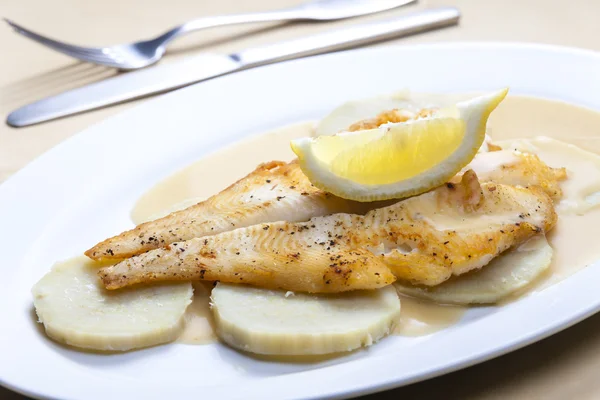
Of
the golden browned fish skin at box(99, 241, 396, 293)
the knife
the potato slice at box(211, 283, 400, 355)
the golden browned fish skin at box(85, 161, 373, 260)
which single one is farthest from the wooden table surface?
the potato slice at box(211, 283, 400, 355)

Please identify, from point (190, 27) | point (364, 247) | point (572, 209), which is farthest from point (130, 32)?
point (572, 209)

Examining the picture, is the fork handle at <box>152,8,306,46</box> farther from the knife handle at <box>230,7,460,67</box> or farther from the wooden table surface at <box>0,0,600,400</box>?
the knife handle at <box>230,7,460,67</box>

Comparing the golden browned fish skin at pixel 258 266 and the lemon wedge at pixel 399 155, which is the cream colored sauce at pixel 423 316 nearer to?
the golden browned fish skin at pixel 258 266

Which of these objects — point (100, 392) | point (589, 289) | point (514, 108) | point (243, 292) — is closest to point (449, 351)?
point (589, 289)

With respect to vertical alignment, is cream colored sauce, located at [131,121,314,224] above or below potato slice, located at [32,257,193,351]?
above

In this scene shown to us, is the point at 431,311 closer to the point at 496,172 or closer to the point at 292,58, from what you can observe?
the point at 496,172
